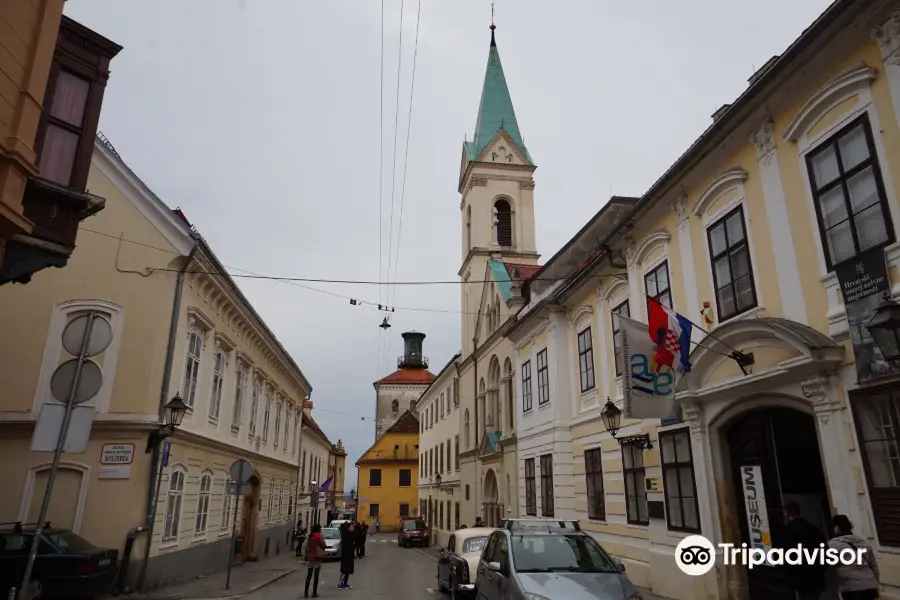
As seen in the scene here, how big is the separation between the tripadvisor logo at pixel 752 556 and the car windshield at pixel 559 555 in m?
2.24

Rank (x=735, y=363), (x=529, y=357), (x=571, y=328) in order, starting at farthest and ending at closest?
1. (x=529, y=357)
2. (x=571, y=328)
3. (x=735, y=363)

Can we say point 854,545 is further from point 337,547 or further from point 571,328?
point 337,547

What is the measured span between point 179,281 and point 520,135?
25885mm

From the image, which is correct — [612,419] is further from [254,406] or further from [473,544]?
[254,406]

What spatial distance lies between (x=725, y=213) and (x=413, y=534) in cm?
3314

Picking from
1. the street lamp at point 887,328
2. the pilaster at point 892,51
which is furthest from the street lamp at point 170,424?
the pilaster at point 892,51

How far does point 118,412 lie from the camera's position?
14.2 m

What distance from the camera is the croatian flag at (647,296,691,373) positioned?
10.4m

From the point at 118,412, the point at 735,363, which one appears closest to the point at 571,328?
the point at 735,363

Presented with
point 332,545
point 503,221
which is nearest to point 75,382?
point 332,545

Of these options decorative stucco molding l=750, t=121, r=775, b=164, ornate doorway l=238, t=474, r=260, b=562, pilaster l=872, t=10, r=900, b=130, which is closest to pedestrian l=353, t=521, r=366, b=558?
ornate doorway l=238, t=474, r=260, b=562

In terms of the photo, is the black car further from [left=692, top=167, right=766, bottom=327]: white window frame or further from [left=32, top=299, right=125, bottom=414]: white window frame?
[left=692, top=167, right=766, bottom=327]: white window frame

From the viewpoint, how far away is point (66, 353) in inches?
575

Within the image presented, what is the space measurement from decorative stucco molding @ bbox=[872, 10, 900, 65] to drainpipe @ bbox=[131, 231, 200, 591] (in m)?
14.7
